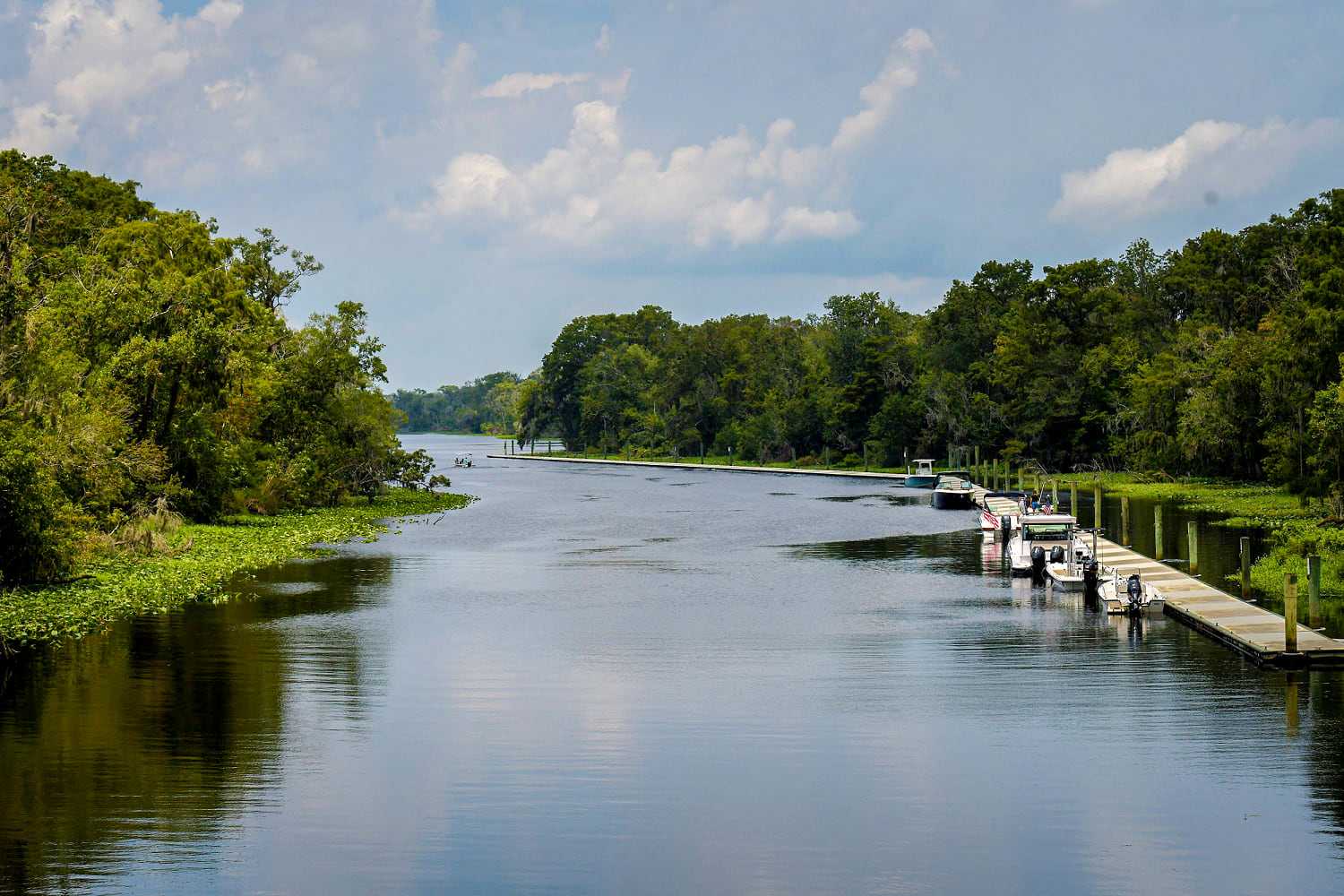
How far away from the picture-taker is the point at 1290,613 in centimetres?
2283

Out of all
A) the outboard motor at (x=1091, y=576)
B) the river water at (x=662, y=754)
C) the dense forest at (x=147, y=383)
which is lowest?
the river water at (x=662, y=754)

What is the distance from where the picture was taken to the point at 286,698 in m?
20.9

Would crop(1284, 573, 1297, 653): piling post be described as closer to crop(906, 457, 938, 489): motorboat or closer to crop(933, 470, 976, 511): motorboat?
crop(933, 470, 976, 511): motorboat

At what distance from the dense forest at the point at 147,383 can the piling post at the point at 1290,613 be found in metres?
26.4

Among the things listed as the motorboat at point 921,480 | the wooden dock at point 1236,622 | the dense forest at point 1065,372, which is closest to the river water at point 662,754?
Answer: the wooden dock at point 1236,622

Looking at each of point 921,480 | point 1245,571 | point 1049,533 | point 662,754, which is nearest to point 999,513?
point 1049,533

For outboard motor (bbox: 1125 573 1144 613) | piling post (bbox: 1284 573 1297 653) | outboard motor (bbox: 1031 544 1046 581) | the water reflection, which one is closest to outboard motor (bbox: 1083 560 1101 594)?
outboard motor (bbox: 1031 544 1046 581)

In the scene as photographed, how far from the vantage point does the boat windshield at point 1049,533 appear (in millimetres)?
39562

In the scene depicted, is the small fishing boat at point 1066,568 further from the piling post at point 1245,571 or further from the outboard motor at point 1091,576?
the piling post at point 1245,571

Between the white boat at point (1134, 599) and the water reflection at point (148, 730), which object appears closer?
the water reflection at point (148, 730)

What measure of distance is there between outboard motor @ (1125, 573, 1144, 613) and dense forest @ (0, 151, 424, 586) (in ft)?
84.2

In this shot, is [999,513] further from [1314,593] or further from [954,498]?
[1314,593]

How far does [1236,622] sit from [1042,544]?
39.9ft

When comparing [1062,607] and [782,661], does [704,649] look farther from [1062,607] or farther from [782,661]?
[1062,607]
